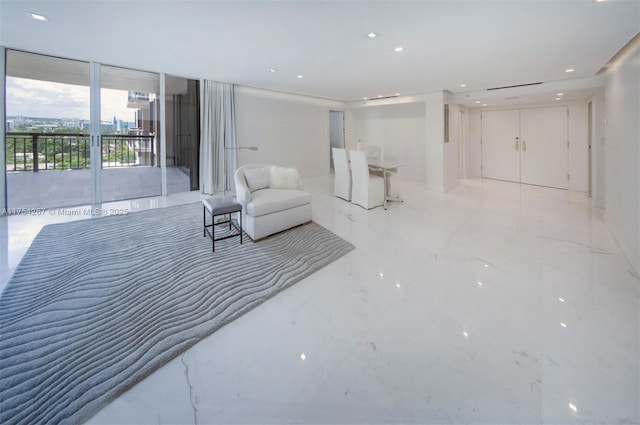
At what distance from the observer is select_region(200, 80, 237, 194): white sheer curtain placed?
6031 millimetres

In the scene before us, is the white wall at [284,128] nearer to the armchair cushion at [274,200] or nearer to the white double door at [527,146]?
the armchair cushion at [274,200]

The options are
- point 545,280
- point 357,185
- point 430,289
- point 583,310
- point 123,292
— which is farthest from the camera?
point 357,185

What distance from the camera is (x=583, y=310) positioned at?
2166 millimetres

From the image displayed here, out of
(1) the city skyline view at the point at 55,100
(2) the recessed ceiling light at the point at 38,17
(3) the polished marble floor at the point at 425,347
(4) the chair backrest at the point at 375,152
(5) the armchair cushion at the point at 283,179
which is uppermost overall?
(2) the recessed ceiling light at the point at 38,17

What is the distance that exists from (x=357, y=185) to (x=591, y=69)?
398cm

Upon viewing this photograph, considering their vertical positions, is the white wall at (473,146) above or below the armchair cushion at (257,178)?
above

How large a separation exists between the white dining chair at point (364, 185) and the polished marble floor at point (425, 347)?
182cm

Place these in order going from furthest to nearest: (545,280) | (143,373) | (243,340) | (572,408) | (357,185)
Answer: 1. (357,185)
2. (545,280)
3. (243,340)
4. (143,373)
5. (572,408)

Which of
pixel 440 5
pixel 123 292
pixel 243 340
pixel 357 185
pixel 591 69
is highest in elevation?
pixel 591 69

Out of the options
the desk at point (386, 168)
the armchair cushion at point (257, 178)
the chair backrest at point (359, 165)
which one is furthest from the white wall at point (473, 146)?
the armchair cushion at point (257, 178)

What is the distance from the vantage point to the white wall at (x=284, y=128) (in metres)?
6.78

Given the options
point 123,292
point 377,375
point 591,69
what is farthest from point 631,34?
point 123,292

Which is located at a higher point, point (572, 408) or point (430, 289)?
point (430, 289)

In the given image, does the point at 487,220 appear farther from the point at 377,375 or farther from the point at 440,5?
the point at 377,375
